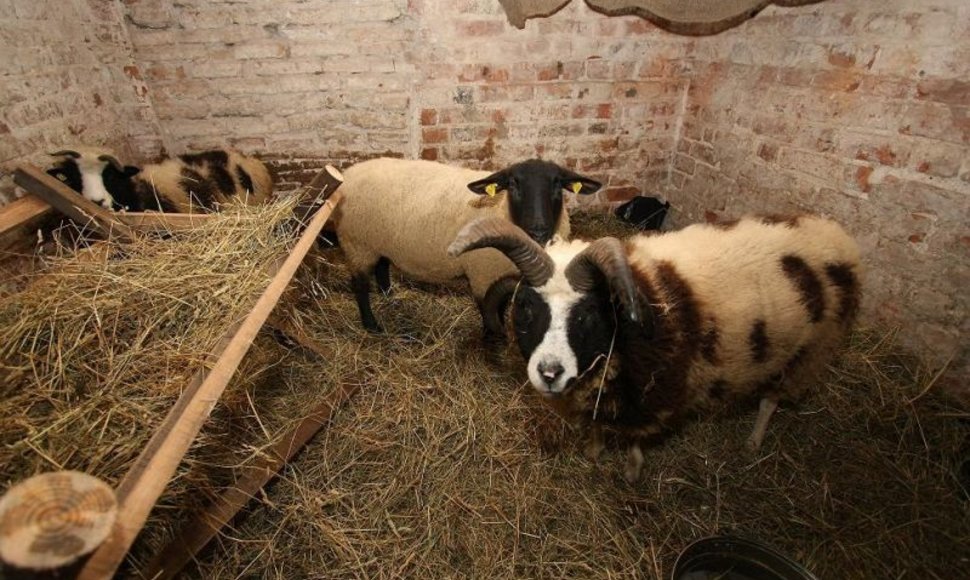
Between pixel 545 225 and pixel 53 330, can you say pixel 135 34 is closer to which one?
pixel 53 330

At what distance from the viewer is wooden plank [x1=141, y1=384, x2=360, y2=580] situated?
1.66 meters

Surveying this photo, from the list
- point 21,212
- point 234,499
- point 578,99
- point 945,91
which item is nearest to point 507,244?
point 234,499

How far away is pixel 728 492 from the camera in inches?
93.0

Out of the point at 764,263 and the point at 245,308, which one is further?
the point at 764,263

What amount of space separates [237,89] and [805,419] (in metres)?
5.32

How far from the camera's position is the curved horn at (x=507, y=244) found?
176cm

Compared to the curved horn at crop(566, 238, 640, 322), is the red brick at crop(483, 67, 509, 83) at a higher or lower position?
higher

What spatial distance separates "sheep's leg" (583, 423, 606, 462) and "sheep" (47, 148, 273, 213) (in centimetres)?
282

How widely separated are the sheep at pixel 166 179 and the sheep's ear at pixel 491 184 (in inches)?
63.8

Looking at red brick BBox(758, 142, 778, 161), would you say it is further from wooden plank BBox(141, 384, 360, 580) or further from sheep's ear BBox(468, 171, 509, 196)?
wooden plank BBox(141, 384, 360, 580)

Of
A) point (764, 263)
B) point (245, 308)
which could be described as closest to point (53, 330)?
point (245, 308)

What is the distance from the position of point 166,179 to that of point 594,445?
4053mm

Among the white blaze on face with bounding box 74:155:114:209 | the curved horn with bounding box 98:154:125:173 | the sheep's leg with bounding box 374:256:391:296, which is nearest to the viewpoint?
the white blaze on face with bounding box 74:155:114:209

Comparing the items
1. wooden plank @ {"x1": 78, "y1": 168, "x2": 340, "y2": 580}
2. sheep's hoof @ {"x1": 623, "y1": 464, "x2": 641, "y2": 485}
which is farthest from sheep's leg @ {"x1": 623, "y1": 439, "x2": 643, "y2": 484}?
wooden plank @ {"x1": 78, "y1": 168, "x2": 340, "y2": 580}
